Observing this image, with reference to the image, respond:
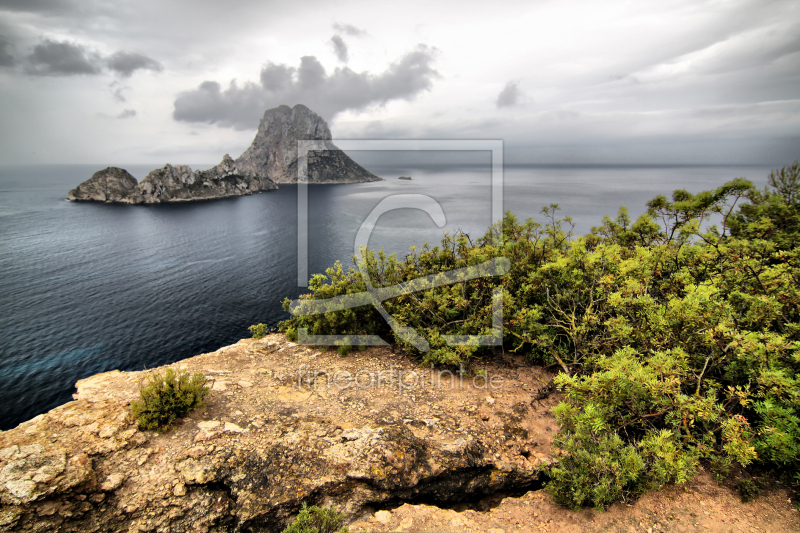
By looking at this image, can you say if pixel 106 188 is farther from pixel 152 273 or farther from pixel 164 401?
pixel 164 401

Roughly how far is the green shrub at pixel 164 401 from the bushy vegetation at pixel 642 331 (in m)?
7.45

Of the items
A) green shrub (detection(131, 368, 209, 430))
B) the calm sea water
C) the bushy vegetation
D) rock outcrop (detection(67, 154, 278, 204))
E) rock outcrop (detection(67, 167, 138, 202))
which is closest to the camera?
the bushy vegetation

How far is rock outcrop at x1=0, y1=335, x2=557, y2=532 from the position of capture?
9250mm

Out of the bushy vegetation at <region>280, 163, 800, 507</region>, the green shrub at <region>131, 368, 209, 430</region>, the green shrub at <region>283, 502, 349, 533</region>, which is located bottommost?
the green shrub at <region>283, 502, 349, 533</region>

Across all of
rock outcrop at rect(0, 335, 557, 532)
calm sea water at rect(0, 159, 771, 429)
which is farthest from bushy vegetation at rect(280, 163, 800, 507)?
calm sea water at rect(0, 159, 771, 429)

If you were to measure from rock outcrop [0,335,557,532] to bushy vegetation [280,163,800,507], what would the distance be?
2171 millimetres

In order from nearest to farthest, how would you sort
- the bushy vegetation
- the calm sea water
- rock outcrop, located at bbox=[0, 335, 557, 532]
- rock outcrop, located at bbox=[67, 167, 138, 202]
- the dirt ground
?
1. the dirt ground
2. the bushy vegetation
3. rock outcrop, located at bbox=[0, 335, 557, 532]
4. the calm sea water
5. rock outcrop, located at bbox=[67, 167, 138, 202]

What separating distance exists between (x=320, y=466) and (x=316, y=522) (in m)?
1.77

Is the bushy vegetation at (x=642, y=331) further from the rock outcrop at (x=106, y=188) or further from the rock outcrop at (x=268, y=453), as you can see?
the rock outcrop at (x=106, y=188)

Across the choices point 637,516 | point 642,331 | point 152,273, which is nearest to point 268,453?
point 637,516

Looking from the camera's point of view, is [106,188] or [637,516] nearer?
[637,516]

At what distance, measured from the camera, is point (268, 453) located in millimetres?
10984

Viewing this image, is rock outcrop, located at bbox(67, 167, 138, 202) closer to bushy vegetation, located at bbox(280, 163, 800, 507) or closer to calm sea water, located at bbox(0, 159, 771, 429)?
calm sea water, located at bbox(0, 159, 771, 429)

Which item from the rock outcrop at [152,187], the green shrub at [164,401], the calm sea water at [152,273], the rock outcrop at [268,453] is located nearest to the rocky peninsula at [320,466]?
the rock outcrop at [268,453]
